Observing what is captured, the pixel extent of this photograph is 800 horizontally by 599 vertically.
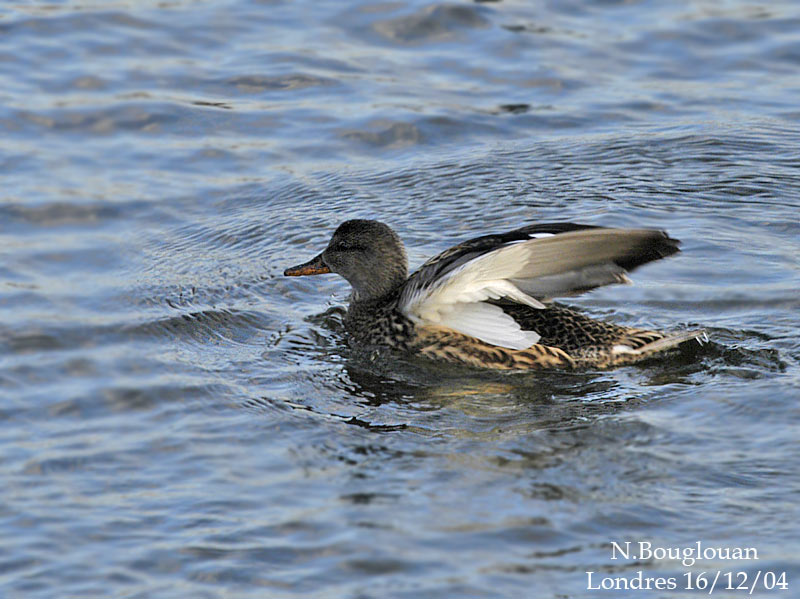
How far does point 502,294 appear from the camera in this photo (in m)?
7.03

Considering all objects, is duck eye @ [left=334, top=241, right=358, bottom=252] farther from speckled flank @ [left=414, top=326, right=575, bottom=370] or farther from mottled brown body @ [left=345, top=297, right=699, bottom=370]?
speckled flank @ [left=414, top=326, right=575, bottom=370]

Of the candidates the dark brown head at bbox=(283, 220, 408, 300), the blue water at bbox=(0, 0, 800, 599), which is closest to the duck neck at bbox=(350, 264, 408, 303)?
→ the dark brown head at bbox=(283, 220, 408, 300)

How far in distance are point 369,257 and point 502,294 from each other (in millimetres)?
1207

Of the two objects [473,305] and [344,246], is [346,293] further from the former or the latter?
[473,305]

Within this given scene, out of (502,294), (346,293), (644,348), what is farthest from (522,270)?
(346,293)

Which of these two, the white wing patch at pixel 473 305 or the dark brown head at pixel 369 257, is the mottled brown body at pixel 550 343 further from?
the dark brown head at pixel 369 257

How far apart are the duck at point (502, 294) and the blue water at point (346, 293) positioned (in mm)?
172

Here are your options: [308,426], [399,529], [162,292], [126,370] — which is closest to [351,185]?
[162,292]

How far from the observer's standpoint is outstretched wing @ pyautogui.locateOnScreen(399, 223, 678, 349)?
6.65 m

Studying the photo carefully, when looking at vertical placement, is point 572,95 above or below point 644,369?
above

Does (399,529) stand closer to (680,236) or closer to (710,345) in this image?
(710,345)

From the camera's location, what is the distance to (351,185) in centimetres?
988

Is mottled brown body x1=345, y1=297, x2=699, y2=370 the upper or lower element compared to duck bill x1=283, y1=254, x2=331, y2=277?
lower

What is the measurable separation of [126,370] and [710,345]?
3.34 metres
